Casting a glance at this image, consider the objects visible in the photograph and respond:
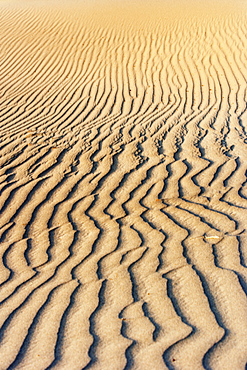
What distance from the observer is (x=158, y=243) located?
3701 mm

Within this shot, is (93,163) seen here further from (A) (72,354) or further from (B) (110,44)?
(B) (110,44)

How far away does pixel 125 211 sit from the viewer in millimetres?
4395

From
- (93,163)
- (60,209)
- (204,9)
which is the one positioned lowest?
(60,209)

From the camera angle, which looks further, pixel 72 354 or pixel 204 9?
pixel 204 9

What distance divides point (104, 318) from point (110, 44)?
401 inches

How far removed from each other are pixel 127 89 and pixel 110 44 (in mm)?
3662

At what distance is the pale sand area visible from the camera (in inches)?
101

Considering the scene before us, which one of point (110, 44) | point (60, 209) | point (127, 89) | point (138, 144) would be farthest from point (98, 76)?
point (60, 209)

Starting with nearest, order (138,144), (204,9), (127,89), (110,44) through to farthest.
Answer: (138,144)
(127,89)
(110,44)
(204,9)

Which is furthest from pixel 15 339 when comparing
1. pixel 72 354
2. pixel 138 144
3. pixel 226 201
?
pixel 138 144

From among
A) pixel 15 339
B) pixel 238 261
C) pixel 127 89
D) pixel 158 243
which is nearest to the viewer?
pixel 15 339

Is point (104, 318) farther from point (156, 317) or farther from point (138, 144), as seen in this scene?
point (138, 144)

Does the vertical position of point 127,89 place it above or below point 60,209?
above

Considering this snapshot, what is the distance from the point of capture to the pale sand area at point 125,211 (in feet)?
8.43
